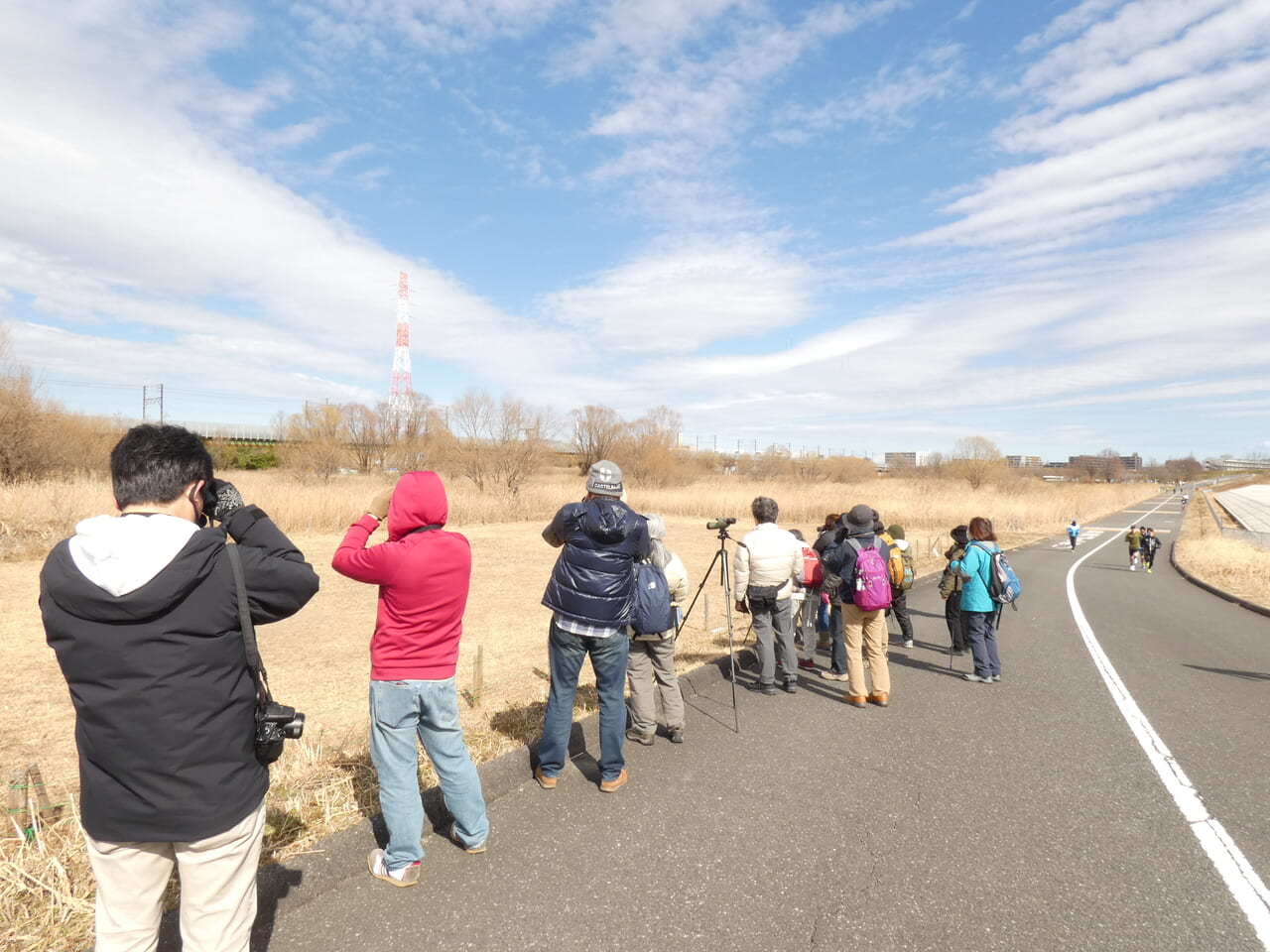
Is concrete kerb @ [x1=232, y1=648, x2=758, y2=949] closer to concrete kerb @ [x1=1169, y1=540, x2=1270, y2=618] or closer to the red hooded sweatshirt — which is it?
the red hooded sweatshirt

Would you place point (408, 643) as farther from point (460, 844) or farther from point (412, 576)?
point (460, 844)

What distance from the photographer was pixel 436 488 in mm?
3057

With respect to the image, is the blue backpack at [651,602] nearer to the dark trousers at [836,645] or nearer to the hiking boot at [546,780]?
the hiking boot at [546,780]

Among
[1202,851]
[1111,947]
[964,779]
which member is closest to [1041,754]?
[964,779]

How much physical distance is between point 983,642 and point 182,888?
6811 millimetres

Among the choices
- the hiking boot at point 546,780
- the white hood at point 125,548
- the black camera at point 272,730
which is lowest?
the hiking boot at point 546,780

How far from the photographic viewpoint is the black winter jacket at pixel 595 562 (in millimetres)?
3869

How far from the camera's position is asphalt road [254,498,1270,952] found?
2777mm

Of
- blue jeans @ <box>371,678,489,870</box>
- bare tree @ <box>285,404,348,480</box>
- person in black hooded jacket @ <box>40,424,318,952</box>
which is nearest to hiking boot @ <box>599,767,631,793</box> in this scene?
blue jeans @ <box>371,678,489,870</box>

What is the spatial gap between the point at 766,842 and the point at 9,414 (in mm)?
26009

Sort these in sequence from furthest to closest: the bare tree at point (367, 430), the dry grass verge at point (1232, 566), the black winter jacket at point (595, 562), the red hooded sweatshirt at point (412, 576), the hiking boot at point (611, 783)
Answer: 1. the bare tree at point (367, 430)
2. the dry grass verge at point (1232, 566)
3. the hiking boot at point (611, 783)
4. the black winter jacket at point (595, 562)
5. the red hooded sweatshirt at point (412, 576)

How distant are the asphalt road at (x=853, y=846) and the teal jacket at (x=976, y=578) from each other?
1.00 m

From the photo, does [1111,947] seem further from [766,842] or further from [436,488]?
[436,488]

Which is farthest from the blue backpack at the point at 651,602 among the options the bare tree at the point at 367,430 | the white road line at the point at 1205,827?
the bare tree at the point at 367,430
